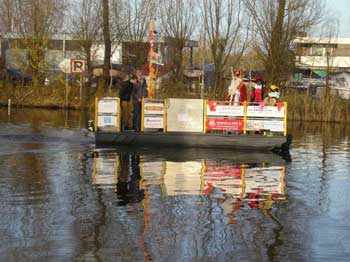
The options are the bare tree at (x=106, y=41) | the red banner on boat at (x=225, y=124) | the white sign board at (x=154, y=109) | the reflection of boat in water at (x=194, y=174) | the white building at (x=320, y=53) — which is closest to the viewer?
the reflection of boat in water at (x=194, y=174)

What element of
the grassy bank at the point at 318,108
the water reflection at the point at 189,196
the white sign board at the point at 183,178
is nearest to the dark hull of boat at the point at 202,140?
the water reflection at the point at 189,196

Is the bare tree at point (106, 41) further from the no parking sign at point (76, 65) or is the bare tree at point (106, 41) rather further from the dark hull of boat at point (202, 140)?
the dark hull of boat at point (202, 140)

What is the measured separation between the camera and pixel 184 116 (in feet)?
63.0

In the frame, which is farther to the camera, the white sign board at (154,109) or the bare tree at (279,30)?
the bare tree at (279,30)

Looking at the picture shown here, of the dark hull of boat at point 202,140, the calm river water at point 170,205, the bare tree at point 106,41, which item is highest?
the bare tree at point 106,41

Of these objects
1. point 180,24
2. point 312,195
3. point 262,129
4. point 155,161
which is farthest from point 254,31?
point 312,195

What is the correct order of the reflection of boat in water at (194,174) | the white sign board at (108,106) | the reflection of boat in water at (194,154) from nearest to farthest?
the reflection of boat in water at (194,174) → the reflection of boat in water at (194,154) → the white sign board at (108,106)

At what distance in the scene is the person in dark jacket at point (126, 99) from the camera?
19891 millimetres

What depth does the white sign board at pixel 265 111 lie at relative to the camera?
738 inches

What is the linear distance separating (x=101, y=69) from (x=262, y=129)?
27586 mm

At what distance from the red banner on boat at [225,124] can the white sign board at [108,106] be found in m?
2.71

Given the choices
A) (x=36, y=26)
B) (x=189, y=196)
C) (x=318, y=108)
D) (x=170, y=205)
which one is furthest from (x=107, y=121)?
(x=36, y=26)

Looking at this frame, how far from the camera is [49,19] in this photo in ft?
144

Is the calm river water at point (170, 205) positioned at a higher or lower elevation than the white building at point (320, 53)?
lower
